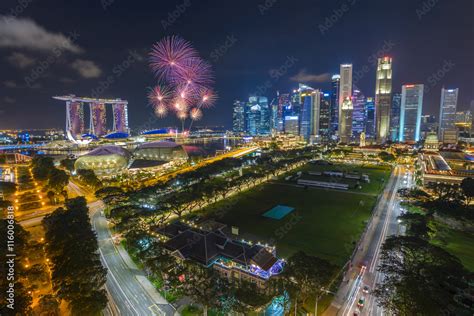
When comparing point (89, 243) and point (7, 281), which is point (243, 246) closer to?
point (89, 243)

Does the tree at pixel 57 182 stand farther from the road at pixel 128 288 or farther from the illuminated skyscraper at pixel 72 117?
the illuminated skyscraper at pixel 72 117

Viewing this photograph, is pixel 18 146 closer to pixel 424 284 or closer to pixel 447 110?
pixel 424 284

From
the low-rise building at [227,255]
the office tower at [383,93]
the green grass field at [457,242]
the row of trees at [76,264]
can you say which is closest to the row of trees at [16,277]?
the row of trees at [76,264]

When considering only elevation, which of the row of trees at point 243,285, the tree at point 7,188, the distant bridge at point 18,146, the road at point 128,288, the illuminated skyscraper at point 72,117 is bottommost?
the road at point 128,288

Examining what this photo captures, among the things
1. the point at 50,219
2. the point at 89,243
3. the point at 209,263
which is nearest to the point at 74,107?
the point at 50,219

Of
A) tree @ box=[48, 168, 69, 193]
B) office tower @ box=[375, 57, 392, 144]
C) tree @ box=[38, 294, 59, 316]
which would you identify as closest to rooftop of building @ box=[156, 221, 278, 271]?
tree @ box=[38, 294, 59, 316]

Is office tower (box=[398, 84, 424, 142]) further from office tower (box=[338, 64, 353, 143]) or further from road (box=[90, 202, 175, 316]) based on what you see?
road (box=[90, 202, 175, 316])
